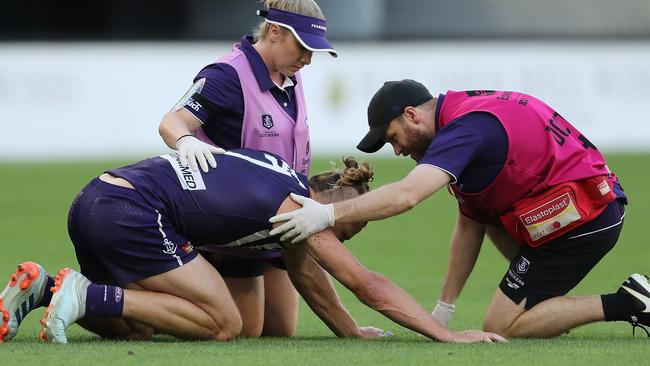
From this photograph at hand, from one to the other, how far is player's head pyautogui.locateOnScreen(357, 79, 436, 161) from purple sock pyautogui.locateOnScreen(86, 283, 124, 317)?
66.1 inches

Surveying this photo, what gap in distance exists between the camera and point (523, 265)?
723cm

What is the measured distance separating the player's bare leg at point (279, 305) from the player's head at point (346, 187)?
924 mm

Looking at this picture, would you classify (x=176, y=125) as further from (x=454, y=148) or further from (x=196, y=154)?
(x=454, y=148)

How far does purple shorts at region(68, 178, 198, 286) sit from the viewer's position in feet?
21.2

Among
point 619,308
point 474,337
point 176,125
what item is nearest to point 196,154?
point 176,125

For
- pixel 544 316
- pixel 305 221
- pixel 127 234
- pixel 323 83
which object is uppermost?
pixel 305 221

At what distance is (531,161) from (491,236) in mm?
1117

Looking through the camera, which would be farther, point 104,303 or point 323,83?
point 323,83

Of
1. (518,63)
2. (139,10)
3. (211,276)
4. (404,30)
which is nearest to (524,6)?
(404,30)

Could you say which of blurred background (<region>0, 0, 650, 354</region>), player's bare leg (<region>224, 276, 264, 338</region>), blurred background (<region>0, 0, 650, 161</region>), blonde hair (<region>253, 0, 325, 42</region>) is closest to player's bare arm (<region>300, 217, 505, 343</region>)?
player's bare leg (<region>224, 276, 264, 338</region>)

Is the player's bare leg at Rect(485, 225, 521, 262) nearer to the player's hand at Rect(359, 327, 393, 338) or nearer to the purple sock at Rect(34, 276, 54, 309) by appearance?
the player's hand at Rect(359, 327, 393, 338)

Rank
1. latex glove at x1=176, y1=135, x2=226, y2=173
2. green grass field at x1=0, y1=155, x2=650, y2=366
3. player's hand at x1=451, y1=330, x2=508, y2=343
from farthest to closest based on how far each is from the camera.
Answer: latex glove at x1=176, y1=135, x2=226, y2=173
player's hand at x1=451, y1=330, x2=508, y2=343
green grass field at x1=0, y1=155, x2=650, y2=366

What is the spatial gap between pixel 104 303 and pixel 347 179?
4.88ft

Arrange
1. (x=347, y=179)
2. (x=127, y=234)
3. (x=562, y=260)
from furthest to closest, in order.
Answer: (x=562, y=260) → (x=347, y=179) → (x=127, y=234)
